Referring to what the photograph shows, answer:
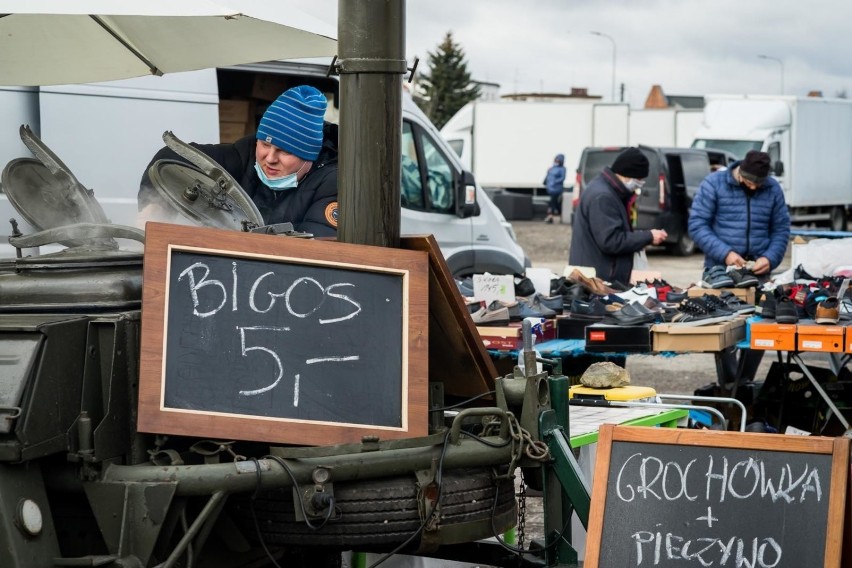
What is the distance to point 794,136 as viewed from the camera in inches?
1022

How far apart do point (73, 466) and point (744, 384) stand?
17.0ft

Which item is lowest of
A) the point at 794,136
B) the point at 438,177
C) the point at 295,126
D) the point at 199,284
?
the point at 199,284

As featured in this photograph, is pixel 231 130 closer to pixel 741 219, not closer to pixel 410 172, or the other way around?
pixel 410 172

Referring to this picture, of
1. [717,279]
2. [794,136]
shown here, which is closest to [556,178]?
[794,136]

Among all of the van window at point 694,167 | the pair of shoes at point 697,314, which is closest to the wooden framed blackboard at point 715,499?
the pair of shoes at point 697,314

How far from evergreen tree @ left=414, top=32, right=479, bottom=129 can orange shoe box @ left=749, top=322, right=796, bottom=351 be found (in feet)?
161

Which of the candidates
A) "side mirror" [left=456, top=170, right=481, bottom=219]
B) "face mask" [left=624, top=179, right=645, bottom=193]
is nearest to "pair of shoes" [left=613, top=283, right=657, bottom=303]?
"face mask" [left=624, top=179, right=645, bottom=193]

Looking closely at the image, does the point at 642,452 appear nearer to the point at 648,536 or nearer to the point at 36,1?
the point at 648,536

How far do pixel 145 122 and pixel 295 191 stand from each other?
9.93 ft

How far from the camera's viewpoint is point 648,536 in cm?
320

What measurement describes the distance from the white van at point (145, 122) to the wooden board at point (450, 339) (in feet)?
8.03

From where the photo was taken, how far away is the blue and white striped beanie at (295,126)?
4.61 meters

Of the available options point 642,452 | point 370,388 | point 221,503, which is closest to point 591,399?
point 642,452

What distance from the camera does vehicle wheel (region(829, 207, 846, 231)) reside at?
94.4 feet
